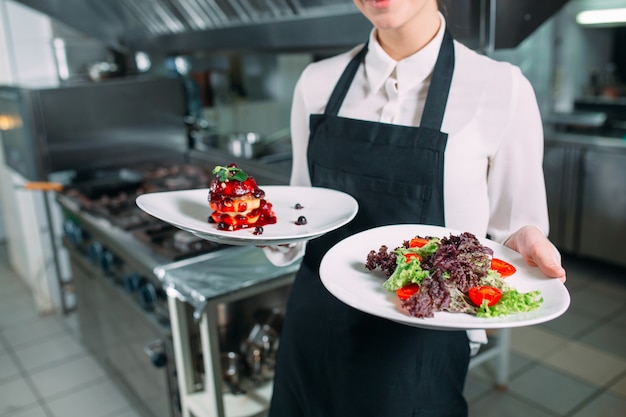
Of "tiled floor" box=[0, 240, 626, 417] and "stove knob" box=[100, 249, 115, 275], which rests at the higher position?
"stove knob" box=[100, 249, 115, 275]

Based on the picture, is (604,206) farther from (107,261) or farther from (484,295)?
(484,295)

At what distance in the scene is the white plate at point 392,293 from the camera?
847mm

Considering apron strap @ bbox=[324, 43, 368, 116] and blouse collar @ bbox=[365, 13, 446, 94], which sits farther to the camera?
apron strap @ bbox=[324, 43, 368, 116]

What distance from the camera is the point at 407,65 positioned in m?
1.26

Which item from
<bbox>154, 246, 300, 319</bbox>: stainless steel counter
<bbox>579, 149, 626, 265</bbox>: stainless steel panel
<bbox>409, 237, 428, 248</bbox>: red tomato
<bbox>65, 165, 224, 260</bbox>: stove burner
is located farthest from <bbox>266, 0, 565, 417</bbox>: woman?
<bbox>579, 149, 626, 265</bbox>: stainless steel panel

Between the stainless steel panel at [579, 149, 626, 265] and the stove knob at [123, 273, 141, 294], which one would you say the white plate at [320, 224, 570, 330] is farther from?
the stainless steel panel at [579, 149, 626, 265]

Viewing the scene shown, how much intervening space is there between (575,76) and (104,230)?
13.4 feet

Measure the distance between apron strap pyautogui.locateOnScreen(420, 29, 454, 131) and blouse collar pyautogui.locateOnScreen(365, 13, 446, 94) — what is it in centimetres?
2

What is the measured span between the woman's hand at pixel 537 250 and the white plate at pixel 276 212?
12.5 inches

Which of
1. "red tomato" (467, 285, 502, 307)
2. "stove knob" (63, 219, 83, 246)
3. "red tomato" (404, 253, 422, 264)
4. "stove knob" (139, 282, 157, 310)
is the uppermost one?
"red tomato" (404, 253, 422, 264)

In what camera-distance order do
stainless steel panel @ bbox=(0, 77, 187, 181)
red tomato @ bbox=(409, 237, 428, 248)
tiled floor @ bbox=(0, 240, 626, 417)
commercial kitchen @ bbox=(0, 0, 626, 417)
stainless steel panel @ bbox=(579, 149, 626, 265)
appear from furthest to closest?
stainless steel panel @ bbox=(579, 149, 626, 265) → stainless steel panel @ bbox=(0, 77, 187, 181) → tiled floor @ bbox=(0, 240, 626, 417) → commercial kitchen @ bbox=(0, 0, 626, 417) → red tomato @ bbox=(409, 237, 428, 248)

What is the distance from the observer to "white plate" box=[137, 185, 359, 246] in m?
1.08

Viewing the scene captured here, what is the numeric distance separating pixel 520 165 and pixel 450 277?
35 centimetres

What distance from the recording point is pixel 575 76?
4820 millimetres
